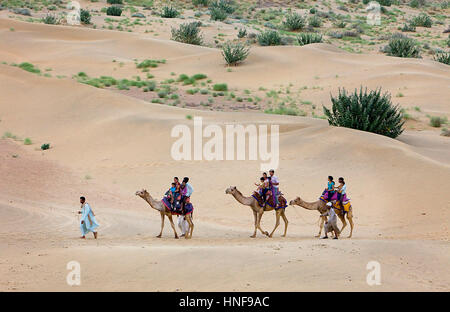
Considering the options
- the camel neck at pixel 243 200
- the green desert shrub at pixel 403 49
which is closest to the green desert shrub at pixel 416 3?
the green desert shrub at pixel 403 49

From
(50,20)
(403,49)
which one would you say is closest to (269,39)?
(403,49)

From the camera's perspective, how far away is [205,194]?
21.3 meters

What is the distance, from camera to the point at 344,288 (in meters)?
11.2

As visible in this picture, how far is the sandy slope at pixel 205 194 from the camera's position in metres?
11.9

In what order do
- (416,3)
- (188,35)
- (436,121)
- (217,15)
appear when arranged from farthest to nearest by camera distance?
1. (416,3)
2. (217,15)
3. (188,35)
4. (436,121)

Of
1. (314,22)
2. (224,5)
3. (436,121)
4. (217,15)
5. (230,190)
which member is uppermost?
(224,5)

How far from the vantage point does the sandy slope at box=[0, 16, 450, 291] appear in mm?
11914

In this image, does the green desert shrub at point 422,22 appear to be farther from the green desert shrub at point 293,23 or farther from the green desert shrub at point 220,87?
the green desert shrub at point 220,87

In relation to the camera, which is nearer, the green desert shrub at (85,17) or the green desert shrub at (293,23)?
the green desert shrub at (85,17)

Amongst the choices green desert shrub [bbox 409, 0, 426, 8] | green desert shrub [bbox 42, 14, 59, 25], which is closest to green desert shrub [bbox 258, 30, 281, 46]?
green desert shrub [bbox 42, 14, 59, 25]

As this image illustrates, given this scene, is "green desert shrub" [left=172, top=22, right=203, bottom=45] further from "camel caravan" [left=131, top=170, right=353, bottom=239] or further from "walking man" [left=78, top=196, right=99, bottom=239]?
"walking man" [left=78, top=196, right=99, bottom=239]

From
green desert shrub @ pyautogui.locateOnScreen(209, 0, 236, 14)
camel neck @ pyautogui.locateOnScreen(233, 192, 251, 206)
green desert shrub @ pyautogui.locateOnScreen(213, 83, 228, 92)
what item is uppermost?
green desert shrub @ pyautogui.locateOnScreen(209, 0, 236, 14)

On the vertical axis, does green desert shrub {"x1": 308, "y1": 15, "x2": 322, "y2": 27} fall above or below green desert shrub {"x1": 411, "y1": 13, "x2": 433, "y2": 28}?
below

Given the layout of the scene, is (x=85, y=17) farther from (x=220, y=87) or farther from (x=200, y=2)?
(x=220, y=87)
